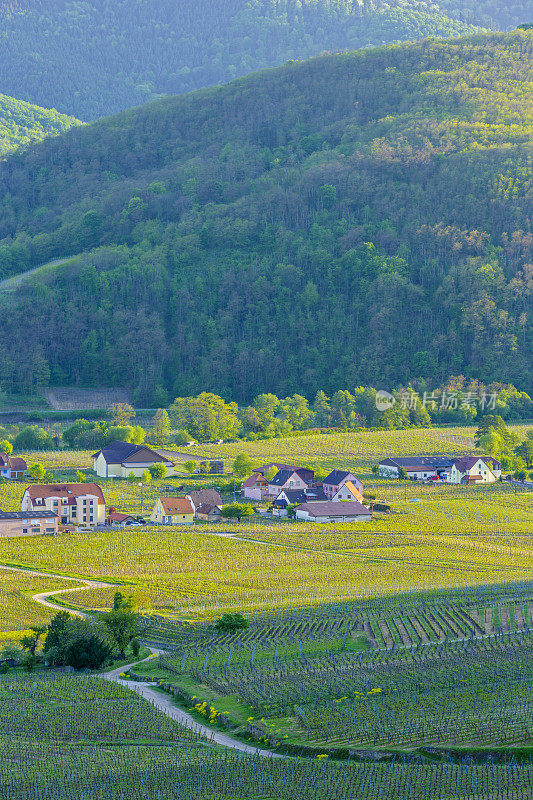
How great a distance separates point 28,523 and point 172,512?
354 inches

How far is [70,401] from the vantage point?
138125 mm

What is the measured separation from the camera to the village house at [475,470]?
81438mm

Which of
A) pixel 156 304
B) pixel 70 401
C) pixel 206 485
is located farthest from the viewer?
pixel 156 304

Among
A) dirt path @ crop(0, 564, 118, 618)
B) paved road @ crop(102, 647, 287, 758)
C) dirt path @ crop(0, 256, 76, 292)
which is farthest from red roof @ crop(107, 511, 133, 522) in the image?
dirt path @ crop(0, 256, 76, 292)

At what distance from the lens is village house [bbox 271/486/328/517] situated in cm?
6763

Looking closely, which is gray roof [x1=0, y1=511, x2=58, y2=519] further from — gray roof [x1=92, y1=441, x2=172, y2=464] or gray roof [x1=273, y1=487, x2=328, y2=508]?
gray roof [x1=92, y1=441, x2=172, y2=464]

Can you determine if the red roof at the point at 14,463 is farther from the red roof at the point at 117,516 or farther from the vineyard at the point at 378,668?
the vineyard at the point at 378,668

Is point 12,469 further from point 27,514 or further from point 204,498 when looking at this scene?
point 204,498

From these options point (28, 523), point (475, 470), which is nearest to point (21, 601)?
point (28, 523)

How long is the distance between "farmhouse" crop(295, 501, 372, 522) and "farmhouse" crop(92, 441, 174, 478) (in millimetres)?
18677

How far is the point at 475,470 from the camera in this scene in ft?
269

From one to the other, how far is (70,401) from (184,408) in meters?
36.0

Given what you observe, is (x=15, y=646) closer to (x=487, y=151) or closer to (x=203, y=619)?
(x=203, y=619)

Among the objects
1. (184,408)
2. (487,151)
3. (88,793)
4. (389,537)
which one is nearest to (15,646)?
(88,793)
